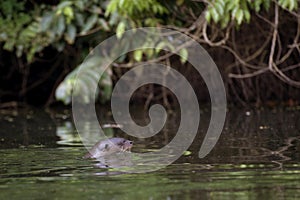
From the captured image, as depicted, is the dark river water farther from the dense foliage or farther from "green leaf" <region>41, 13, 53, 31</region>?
"green leaf" <region>41, 13, 53, 31</region>

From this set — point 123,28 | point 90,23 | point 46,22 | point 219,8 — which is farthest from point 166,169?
point 46,22

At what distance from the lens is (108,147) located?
14.8 feet

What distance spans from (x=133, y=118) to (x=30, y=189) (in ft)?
14.3

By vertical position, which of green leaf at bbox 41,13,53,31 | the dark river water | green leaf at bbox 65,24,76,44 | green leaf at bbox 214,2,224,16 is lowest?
the dark river water

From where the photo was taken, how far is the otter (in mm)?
4405

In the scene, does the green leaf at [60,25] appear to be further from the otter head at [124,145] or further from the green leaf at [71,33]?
the otter head at [124,145]

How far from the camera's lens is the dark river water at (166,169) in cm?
317

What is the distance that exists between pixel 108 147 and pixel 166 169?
78 centimetres

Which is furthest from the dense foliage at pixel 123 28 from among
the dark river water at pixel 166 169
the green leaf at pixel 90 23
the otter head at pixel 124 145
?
the otter head at pixel 124 145

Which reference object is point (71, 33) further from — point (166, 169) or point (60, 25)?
point (166, 169)

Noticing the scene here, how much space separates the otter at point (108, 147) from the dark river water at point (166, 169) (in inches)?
3.3

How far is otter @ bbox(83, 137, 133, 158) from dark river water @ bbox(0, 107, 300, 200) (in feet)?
0.27

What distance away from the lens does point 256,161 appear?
13.1 feet

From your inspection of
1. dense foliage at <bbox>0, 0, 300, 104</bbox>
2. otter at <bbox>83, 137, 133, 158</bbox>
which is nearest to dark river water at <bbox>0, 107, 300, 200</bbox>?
otter at <bbox>83, 137, 133, 158</bbox>
